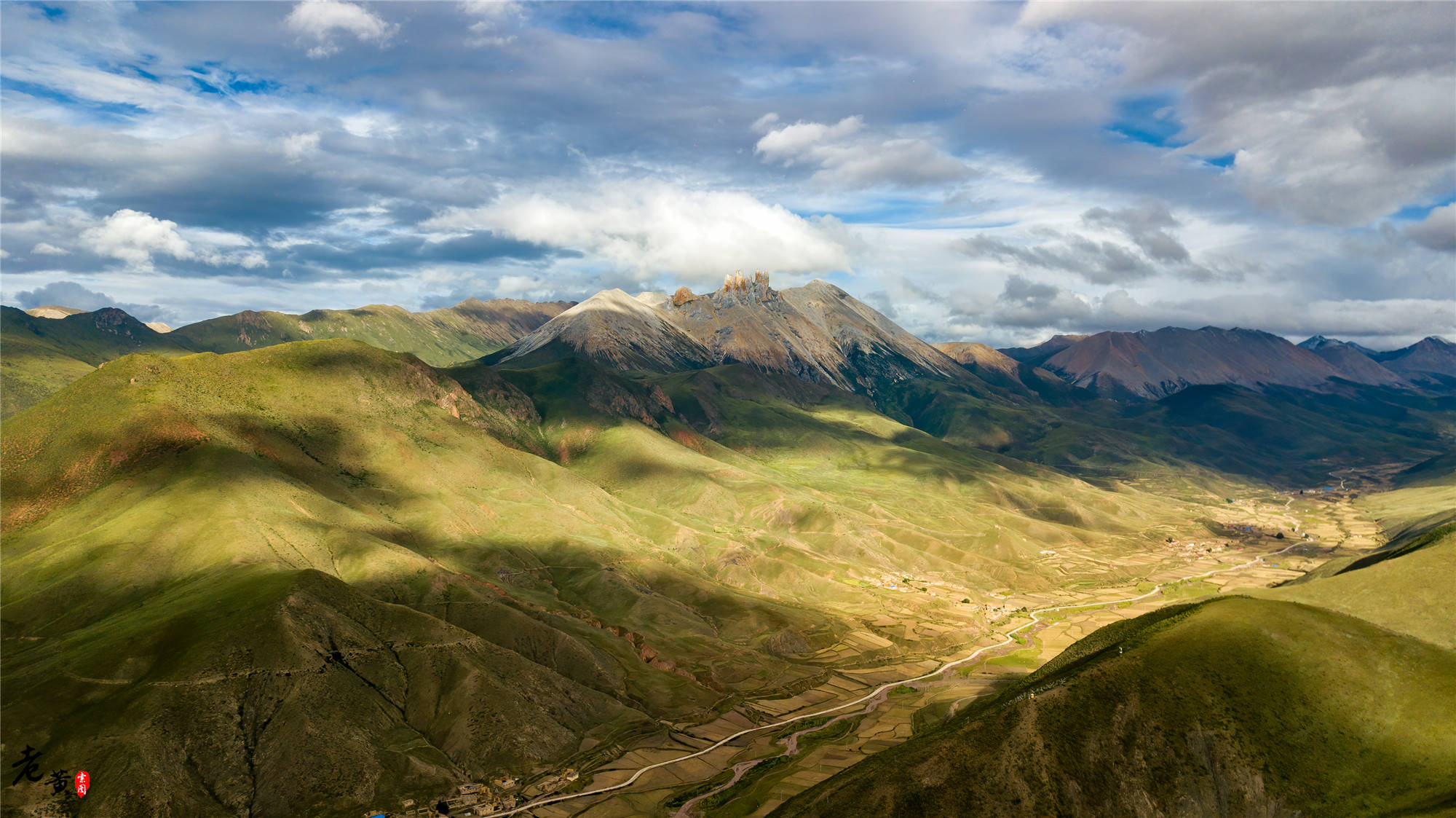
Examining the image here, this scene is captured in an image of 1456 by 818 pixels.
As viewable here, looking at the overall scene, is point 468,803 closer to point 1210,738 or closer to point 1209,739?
point 1209,739

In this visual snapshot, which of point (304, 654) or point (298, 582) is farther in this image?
point (298, 582)

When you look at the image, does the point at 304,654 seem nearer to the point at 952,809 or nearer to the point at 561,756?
the point at 561,756

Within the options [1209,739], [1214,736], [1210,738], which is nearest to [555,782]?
[1209,739]

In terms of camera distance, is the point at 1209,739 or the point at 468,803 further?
the point at 468,803

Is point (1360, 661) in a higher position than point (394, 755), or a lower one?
higher

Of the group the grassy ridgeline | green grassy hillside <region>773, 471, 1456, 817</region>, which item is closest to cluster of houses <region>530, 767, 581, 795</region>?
the grassy ridgeline

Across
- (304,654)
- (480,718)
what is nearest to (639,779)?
(480,718)

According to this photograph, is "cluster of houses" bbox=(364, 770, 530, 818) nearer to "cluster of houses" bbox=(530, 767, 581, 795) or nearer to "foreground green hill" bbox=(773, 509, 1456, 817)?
"cluster of houses" bbox=(530, 767, 581, 795)

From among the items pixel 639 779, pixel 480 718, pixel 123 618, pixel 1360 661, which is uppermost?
pixel 123 618
